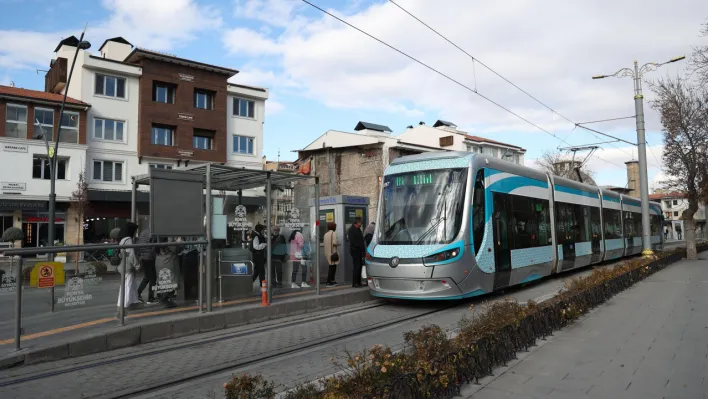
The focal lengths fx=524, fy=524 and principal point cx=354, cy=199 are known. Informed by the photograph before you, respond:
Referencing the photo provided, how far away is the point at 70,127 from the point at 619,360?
115 ft

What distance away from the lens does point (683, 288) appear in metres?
13.4

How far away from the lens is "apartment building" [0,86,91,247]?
102 feet

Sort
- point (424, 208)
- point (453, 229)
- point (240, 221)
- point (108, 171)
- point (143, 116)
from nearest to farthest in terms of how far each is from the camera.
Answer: point (453, 229)
point (424, 208)
point (240, 221)
point (108, 171)
point (143, 116)

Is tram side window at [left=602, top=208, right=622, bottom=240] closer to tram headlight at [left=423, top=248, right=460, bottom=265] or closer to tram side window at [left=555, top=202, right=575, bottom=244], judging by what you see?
tram side window at [left=555, top=202, right=575, bottom=244]

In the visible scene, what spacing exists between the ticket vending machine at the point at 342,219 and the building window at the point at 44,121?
25095 mm

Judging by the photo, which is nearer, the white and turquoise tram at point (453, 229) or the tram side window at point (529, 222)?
the white and turquoise tram at point (453, 229)

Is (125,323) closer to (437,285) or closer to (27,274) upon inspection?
(27,274)

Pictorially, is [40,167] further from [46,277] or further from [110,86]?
[46,277]

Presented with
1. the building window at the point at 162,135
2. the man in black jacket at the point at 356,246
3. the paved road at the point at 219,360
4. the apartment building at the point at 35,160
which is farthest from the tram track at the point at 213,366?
the building window at the point at 162,135

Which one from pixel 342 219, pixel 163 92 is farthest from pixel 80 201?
pixel 342 219

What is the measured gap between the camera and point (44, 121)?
1277 inches

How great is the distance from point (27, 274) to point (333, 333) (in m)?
4.54

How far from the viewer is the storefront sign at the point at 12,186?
Answer: 101ft

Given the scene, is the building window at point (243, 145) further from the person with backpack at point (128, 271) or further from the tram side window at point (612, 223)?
the person with backpack at point (128, 271)
